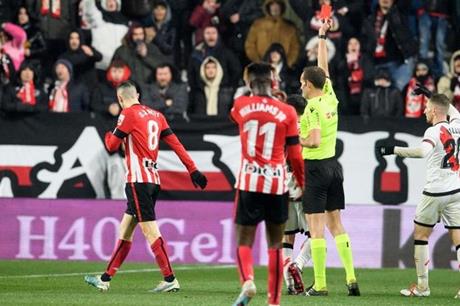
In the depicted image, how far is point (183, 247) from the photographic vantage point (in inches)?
763

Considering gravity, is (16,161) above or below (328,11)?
below

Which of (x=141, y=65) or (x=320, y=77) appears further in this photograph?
(x=141, y=65)

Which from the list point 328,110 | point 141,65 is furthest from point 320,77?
point 141,65

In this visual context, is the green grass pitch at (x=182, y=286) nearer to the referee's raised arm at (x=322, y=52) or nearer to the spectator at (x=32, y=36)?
the referee's raised arm at (x=322, y=52)

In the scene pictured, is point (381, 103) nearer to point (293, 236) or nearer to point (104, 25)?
point (104, 25)

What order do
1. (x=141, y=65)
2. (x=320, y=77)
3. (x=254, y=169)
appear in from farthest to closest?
(x=141, y=65) → (x=320, y=77) → (x=254, y=169)

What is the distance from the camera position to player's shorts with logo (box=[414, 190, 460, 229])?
45.5 ft

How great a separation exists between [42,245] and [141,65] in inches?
144

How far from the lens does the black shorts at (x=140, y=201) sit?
44.5 ft

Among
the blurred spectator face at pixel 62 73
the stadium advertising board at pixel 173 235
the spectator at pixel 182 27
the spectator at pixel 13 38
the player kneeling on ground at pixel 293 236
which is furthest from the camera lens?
the spectator at pixel 182 27

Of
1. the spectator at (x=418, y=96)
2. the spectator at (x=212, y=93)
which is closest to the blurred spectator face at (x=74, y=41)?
the spectator at (x=212, y=93)

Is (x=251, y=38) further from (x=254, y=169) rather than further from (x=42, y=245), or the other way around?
(x=254, y=169)

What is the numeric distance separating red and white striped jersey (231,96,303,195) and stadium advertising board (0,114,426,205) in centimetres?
891

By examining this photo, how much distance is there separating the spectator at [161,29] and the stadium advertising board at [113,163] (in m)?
2.40
